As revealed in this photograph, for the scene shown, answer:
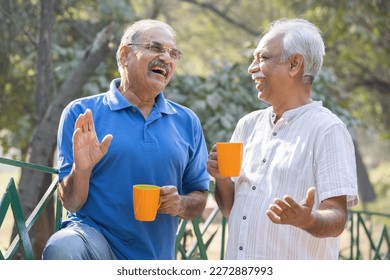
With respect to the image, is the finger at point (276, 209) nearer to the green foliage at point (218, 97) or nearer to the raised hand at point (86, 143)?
the raised hand at point (86, 143)

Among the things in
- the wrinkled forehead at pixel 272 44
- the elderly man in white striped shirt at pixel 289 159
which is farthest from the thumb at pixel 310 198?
the wrinkled forehead at pixel 272 44

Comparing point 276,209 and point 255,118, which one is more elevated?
point 255,118

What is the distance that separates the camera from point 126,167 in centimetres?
291

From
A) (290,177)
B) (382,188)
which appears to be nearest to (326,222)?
(290,177)

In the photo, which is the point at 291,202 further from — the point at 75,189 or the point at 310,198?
the point at 75,189

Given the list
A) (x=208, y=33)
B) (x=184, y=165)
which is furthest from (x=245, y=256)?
(x=208, y=33)

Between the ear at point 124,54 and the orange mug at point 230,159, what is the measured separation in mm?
636

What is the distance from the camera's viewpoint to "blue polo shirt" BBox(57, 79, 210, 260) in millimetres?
2900

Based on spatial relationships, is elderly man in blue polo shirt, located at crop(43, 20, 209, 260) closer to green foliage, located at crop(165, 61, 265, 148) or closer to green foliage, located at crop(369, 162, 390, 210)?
green foliage, located at crop(165, 61, 265, 148)

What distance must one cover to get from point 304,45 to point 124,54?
80 centimetres

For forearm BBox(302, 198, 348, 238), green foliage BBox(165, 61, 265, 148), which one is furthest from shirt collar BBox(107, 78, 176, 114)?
green foliage BBox(165, 61, 265, 148)

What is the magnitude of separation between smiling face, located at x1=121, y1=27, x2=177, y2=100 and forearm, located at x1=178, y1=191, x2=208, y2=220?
45 centimetres

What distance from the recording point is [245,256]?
2.75 metres
